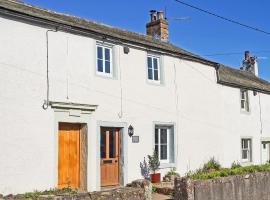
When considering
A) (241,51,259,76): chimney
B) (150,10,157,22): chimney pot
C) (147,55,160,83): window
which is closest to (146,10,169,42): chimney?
(150,10,157,22): chimney pot

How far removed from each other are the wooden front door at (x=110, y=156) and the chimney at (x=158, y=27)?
8304mm

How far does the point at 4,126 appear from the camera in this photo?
38.3ft

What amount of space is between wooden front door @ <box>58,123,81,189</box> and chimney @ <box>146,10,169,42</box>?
9.57 metres

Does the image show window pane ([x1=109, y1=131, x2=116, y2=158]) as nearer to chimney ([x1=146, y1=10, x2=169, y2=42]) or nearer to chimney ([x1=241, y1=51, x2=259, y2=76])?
chimney ([x1=146, y1=10, x2=169, y2=42])

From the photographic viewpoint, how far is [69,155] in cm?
1360

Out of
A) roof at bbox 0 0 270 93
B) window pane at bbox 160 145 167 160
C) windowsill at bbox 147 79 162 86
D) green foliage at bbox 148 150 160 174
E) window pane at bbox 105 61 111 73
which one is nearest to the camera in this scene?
roof at bbox 0 0 270 93

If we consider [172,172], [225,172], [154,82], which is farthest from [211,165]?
[225,172]

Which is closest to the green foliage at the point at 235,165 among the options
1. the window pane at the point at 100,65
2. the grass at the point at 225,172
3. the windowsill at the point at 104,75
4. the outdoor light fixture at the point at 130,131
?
the grass at the point at 225,172

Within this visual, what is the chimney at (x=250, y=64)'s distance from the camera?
31078 mm

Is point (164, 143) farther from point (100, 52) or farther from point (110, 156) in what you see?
point (100, 52)

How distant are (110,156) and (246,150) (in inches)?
414

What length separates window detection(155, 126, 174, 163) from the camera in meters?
17.0

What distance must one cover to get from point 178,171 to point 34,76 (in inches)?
305

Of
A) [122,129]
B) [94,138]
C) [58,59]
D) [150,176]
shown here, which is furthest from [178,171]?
[58,59]
